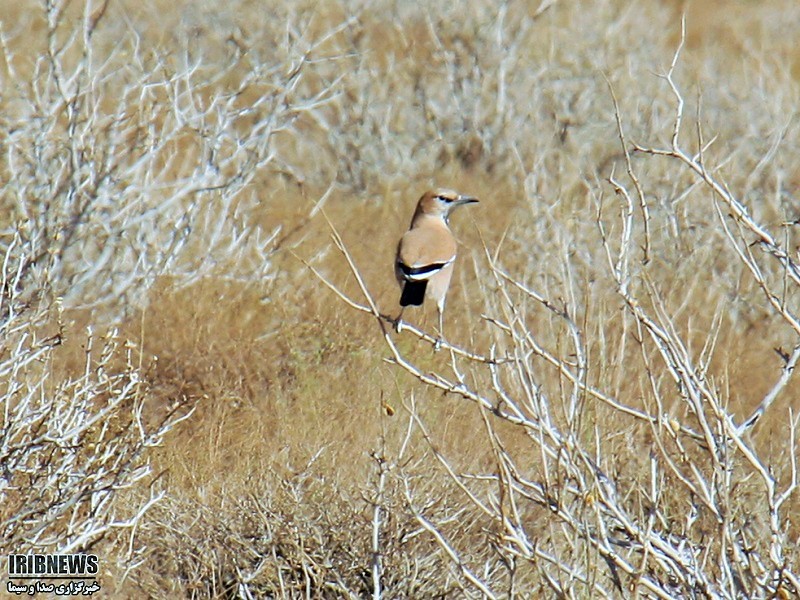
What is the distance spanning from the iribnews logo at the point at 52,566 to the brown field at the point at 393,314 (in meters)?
0.07

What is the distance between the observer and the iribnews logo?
3861 mm

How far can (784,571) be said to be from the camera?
9.65 ft

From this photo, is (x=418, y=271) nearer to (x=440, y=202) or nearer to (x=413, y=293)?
(x=413, y=293)

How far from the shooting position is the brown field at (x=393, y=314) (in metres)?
3.40

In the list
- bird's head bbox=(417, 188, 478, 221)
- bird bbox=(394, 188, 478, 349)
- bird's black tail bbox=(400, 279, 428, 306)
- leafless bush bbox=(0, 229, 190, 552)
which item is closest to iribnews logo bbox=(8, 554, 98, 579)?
leafless bush bbox=(0, 229, 190, 552)

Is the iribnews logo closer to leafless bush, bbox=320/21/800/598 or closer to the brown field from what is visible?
the brown field

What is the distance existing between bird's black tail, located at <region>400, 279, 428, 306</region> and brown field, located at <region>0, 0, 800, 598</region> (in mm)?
310

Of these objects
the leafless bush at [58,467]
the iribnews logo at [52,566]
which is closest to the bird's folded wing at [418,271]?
the leafless bush at [58,467]

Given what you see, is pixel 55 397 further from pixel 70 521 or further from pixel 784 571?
pixel 784 571

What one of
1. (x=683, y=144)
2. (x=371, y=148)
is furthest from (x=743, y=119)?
(x=371, y=148)

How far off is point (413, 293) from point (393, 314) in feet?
4.78

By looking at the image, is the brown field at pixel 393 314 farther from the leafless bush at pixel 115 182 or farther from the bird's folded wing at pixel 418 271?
the bird's folded wing at pixel 418 271

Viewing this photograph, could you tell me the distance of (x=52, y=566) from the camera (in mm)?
3908

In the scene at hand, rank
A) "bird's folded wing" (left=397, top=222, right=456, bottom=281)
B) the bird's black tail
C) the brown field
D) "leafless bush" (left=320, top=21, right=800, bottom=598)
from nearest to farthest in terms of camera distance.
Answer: "leafless bush" (left=320, top=21, right=800, bottom=598) < the brown field < the bird's black tail < "bird's folded wing" (left=397, top=222, right=456, bottom=281)
